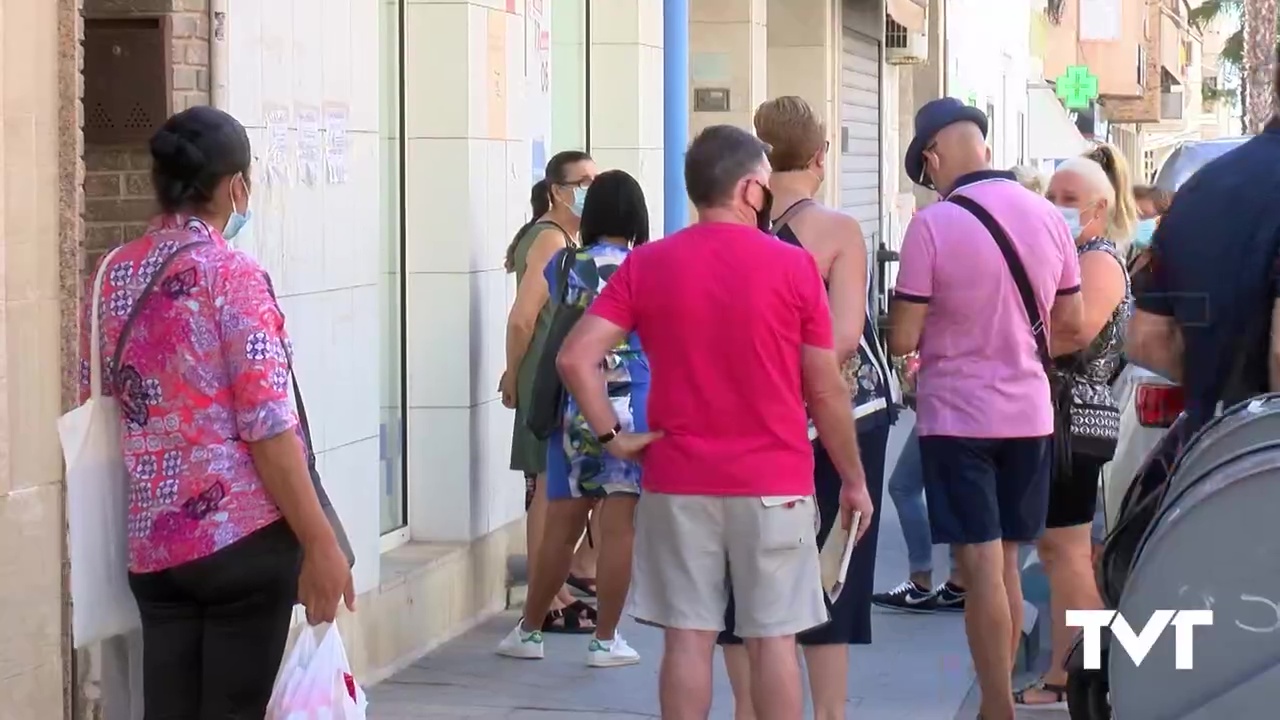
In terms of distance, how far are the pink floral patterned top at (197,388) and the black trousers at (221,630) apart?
69 millimetres

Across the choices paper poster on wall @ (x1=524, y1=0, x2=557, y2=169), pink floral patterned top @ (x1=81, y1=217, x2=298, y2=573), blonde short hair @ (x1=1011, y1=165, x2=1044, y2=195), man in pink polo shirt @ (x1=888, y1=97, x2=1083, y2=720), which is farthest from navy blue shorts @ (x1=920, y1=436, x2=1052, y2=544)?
paper poster on wall @ (x1=524, y1=0, x2=557, y2=169)

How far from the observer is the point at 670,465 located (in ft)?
Result: 16.8

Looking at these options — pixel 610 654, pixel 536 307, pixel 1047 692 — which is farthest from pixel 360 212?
pixel 1047 692

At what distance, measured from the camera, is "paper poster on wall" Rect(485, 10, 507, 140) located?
8867mm

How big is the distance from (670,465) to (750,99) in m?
9.79

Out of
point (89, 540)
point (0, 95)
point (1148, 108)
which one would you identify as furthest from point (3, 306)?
point (1148, 108)

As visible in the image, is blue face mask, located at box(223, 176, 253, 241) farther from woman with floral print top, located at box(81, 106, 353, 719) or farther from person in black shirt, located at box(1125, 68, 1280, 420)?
person in black shirt, located at box(1125, 68, 1280, 420)

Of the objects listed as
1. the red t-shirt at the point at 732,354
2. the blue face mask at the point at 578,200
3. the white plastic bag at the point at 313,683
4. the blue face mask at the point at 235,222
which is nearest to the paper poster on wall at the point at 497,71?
the blue face mask at the point at 578,200

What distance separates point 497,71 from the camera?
8.97 m

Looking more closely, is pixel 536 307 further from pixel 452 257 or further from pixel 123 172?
pixel 123 172

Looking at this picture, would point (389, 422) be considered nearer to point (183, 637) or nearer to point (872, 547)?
point (872, 547)

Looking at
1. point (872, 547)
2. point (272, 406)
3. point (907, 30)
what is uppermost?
point (907, 30)

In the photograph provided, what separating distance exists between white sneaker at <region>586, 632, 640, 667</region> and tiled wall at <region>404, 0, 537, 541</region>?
1.09 m

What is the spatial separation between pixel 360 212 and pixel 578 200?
1171mm
